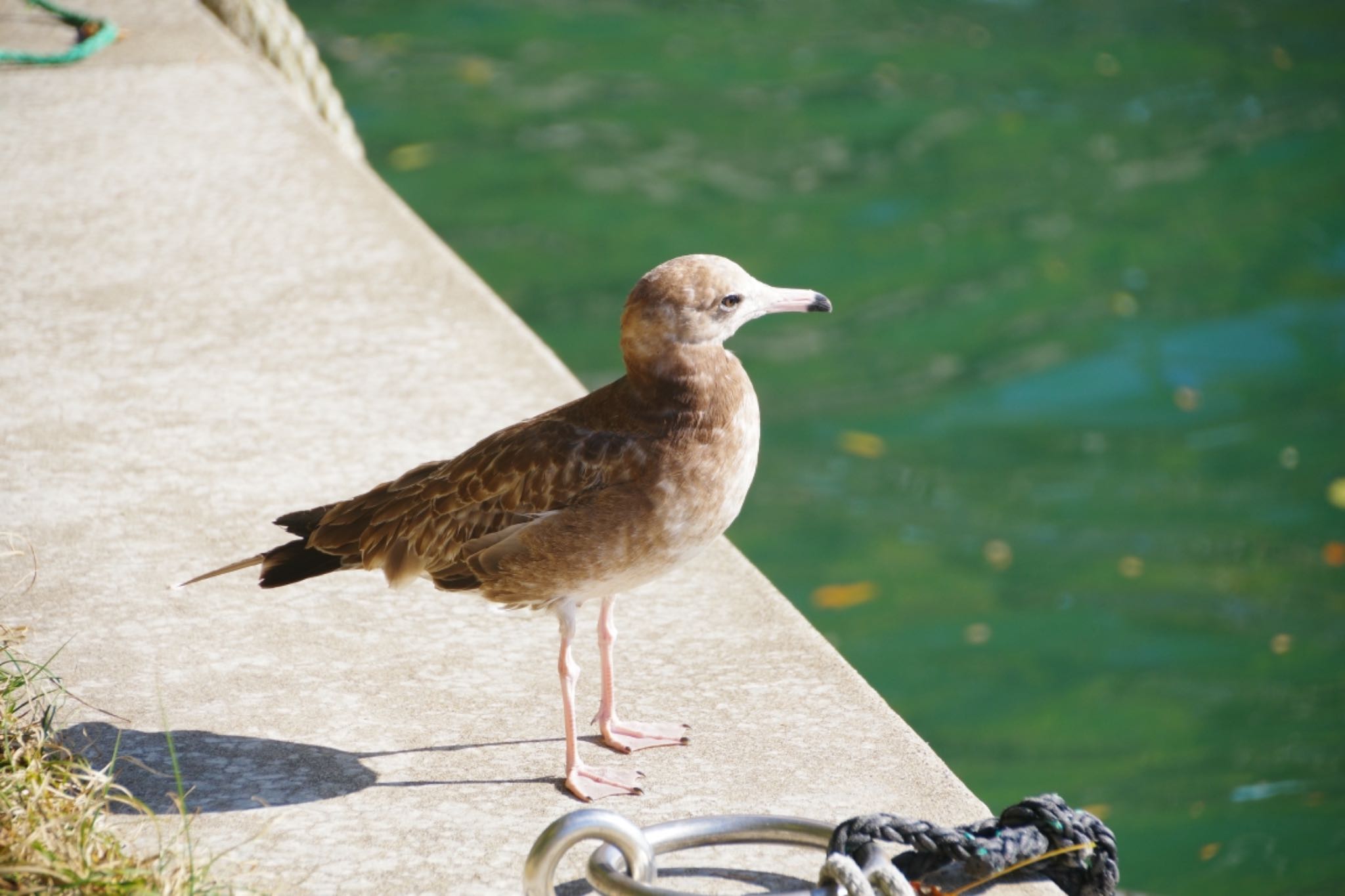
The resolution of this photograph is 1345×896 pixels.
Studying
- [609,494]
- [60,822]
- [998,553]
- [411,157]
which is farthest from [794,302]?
[411,157]

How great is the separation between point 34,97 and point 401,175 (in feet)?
17.3

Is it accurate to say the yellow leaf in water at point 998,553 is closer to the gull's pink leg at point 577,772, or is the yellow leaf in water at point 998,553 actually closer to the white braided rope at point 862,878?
the gull's pink leg at point 577,772

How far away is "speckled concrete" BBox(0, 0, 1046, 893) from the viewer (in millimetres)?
3236

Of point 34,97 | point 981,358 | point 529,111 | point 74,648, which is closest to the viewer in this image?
point 74,648

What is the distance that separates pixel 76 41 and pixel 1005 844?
22.8ft

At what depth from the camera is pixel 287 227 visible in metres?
6.17

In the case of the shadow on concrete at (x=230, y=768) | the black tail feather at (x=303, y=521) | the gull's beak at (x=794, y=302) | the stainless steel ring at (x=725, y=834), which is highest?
the gull's beak at (x=794, y=302)

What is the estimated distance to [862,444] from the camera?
9.34 metres

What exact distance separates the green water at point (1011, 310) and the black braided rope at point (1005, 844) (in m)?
3.51

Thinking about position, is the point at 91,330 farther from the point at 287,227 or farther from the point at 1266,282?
the point at 1266,282

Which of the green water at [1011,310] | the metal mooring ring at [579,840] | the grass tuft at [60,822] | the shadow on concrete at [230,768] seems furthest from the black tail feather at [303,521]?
the green water at [1011,310]

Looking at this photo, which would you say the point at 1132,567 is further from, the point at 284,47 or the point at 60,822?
the point at 60,822

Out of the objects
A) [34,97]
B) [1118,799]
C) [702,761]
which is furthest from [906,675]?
[34,97]

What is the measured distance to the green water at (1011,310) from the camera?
7.12 metres
